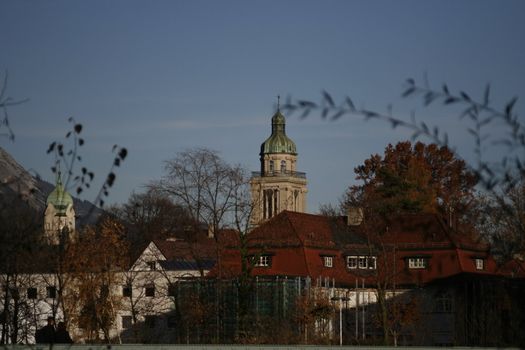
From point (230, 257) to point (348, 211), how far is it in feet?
38.7

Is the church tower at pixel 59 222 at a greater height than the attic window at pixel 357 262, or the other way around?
the attic window at pixel 357 262

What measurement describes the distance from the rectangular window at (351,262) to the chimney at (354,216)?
465 cm

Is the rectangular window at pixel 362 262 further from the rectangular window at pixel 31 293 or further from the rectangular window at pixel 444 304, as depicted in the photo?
the rectangular window at pixel 31 293

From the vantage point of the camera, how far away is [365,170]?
10394 cm

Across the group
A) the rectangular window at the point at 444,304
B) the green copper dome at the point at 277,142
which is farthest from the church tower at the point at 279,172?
the rectangular window at the point at 444,304

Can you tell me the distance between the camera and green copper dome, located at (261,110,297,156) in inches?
7416

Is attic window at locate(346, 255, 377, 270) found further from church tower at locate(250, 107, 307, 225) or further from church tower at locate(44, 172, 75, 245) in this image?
church tower at locate(250, 107, 307, 225)

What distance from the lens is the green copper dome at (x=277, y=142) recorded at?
18838 centimetres

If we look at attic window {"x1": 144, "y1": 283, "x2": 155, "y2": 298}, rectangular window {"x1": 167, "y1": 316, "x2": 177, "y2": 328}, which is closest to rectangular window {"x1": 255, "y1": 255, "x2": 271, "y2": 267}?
rectangular window {"x1": 167, "y1": 316, "x2": 177, "y2": 328}

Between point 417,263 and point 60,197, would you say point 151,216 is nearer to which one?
point 417,263

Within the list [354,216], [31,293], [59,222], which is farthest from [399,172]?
[59,222]

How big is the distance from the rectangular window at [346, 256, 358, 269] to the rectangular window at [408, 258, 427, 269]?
3578mm

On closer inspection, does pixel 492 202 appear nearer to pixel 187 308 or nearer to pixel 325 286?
pixel 187 308

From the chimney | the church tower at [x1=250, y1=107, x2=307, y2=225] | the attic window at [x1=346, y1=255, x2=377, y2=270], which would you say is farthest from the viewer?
the church tower at [x1=250, y1=107, x2=307, y2=225]
